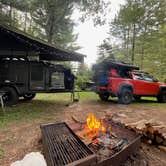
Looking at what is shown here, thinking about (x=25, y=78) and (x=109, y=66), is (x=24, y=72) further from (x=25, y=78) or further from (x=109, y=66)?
(x=109, y=66)

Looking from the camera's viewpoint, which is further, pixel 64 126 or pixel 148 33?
pixel 148 33

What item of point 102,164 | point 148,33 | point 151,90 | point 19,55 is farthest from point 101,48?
point 102,164

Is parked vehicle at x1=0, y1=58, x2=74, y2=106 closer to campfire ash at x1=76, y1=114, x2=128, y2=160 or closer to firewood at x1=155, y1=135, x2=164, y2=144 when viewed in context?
campfire ash at x1=76, y1=114, x2=128, y2=160

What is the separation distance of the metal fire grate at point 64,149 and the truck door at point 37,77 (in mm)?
4077

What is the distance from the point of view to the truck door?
25.1 feet

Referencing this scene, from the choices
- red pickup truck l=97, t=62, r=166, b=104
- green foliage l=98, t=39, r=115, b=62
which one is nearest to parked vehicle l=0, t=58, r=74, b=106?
red pickup truck l=97, t=62, r=166, b=104

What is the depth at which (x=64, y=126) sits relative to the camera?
4133 mm

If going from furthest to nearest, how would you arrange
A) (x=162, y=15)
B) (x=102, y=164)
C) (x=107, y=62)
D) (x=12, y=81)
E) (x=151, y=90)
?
(x=162, y=15)
(x=151, y=90)
(x=107, y=62)
(x=12, y=81)
(x=102, y=164)

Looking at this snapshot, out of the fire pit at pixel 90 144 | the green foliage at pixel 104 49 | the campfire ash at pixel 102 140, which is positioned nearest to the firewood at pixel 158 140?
the fire pit at pixel 90 144

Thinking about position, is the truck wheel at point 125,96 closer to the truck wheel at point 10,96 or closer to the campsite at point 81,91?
the campsite at point 81,91

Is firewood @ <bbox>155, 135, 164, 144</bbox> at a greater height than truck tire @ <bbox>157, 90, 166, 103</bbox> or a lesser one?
lesser

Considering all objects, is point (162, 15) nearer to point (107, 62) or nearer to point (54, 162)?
point (107, 62)

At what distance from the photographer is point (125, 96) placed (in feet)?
→ 28.6

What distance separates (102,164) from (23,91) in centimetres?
607
